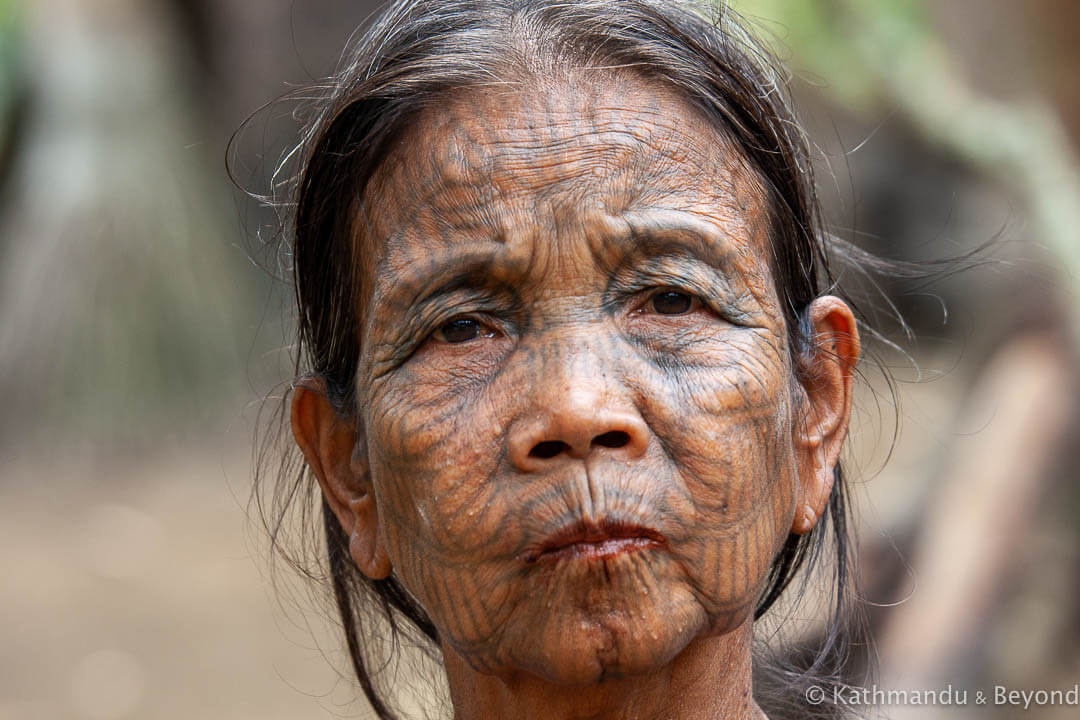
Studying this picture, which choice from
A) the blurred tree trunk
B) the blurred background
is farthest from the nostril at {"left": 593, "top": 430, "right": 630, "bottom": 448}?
the blurred tree trunk

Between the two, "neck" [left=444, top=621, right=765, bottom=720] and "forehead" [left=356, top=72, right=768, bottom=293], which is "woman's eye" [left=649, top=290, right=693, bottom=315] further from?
"neck" [left=444, top=621, right=765, bottom=720]

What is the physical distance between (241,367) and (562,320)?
8.70 metres

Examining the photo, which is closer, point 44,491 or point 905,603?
point 905,603

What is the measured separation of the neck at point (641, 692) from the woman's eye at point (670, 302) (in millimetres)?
648

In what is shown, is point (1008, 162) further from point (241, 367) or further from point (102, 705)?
point (241, 367)

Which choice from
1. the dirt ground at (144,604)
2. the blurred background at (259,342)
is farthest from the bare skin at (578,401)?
the dirt ground at (144,604)

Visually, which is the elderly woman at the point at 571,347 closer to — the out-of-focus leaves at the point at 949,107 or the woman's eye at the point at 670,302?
the woman's eye at the point at 670,302

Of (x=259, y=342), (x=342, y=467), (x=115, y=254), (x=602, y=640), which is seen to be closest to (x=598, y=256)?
(x=602, y=640)

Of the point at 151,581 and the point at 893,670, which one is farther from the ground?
the point at 151,581

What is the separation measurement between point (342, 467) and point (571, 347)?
28.9 inches

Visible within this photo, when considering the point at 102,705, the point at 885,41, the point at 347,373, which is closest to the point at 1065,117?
the point at 885,41

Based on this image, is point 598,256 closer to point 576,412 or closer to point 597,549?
point 576,412

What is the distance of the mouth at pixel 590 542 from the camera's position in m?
2.23

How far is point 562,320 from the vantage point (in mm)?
2416
